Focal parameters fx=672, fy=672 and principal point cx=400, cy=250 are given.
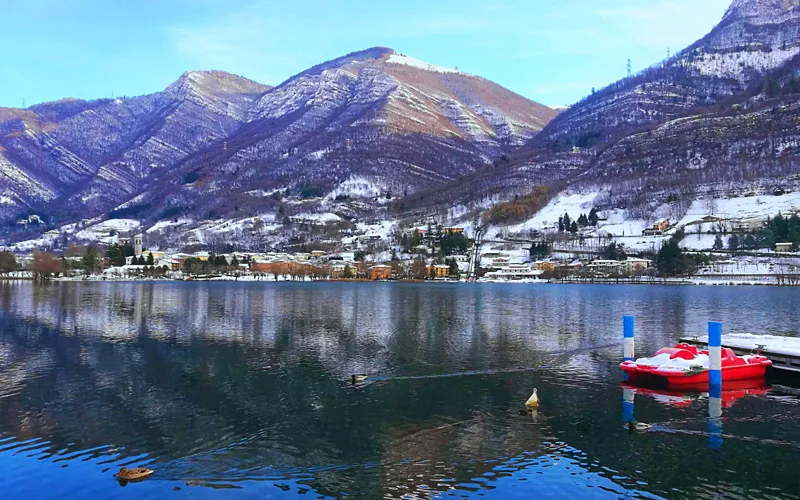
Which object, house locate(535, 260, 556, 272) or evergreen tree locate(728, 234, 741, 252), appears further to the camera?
house locate(535, 260, 556, 272)

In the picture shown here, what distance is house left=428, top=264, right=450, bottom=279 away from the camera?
181750mm

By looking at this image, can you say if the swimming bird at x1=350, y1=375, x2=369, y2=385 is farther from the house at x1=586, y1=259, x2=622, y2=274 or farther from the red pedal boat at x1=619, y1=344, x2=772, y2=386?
the house at x1=586, y1=259, x2=622, y2=274

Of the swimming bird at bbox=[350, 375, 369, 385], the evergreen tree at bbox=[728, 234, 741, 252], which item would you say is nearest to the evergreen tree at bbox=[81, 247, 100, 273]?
the evergreen tree at bbox=[728, 234, 741, 252]

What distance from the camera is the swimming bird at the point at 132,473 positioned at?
18.6m

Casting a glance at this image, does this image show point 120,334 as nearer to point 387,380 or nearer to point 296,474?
point 387,380

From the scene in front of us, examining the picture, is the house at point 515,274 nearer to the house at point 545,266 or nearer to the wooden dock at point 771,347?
the house at point 545,266

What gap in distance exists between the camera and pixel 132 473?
18.8 m

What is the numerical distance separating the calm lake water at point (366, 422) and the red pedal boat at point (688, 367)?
1148mm

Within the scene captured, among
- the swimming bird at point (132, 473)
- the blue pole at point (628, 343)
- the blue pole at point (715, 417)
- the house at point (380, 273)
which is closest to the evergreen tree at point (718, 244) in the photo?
the house at point (380, 273)

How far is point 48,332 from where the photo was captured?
5159 cm

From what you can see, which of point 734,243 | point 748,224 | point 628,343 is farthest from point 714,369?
point 748,224

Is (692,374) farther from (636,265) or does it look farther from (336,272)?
(336,272)

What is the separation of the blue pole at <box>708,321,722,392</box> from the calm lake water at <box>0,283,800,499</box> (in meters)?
1.14

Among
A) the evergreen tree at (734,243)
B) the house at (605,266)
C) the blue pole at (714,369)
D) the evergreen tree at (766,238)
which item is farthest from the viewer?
the house at (605,266)
